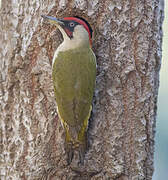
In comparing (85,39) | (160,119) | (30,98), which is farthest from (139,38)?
(160,119)

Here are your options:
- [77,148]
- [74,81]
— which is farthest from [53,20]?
[77,148]

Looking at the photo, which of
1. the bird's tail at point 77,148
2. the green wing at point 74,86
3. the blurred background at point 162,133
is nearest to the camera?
the green wing at point 74,86

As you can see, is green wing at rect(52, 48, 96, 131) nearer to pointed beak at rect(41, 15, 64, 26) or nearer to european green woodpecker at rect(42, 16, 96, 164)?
european green woodpecker at rect(42, 16, 96, 164)

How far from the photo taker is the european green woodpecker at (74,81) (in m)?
3.29

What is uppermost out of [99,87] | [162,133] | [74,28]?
[74,28]

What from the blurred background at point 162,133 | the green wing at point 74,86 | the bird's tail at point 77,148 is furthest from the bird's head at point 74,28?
the blurred background at point 162,133

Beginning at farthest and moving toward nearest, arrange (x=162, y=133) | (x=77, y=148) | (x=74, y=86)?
(x=162, y=133), (x=77, y=148), (x=74, y=86)

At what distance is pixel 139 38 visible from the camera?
11.3ft

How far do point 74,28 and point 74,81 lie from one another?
45cm

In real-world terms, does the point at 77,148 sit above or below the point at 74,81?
below

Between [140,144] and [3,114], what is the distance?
118cm

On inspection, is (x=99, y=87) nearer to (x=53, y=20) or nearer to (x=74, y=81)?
(x=74, y=81)

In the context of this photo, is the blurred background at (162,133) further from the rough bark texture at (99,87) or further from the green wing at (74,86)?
the green wing at (74,86)

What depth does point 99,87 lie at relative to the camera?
3.46m
